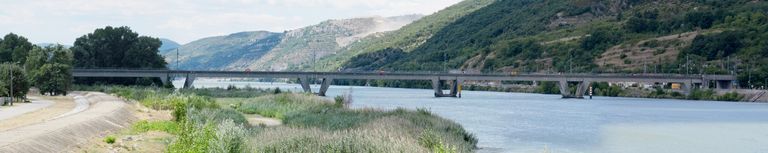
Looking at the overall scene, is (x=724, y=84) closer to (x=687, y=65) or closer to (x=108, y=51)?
(x=687, y=65)

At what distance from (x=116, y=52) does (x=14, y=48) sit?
18.9m

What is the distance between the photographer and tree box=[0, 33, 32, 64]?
139 meters

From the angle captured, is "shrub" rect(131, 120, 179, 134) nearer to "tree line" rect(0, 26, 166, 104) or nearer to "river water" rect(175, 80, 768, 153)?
"river water" rect(175, 80, 768, 153)

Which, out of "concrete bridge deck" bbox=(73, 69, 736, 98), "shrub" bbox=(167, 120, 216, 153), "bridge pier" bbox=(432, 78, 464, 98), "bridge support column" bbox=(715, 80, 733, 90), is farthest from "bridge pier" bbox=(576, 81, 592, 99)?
"shrub" bbox=(167, 120, 216, 153)

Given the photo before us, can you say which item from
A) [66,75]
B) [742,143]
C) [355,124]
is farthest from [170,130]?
[66,75]

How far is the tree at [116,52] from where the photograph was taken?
515ft

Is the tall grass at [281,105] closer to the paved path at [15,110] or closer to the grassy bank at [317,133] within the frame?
the grassy bank at [317,133]

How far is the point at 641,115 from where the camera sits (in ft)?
301

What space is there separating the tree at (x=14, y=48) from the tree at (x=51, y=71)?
56.7ft

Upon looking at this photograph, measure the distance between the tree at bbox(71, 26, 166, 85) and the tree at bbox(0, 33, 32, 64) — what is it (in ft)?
28.4

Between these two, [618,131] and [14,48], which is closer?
[618,131]

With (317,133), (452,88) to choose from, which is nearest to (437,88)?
(452,88)

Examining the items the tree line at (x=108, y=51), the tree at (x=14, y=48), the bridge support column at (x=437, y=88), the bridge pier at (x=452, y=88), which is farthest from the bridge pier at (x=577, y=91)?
the tree at (x=14, y=48)

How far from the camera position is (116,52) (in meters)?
161
